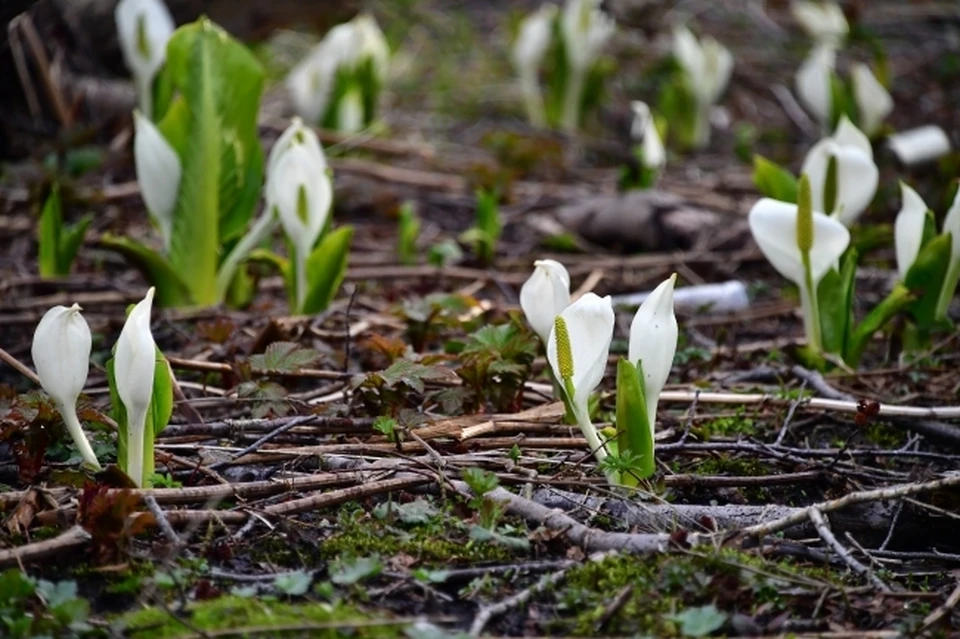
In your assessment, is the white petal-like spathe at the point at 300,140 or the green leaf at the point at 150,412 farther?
the white petal-like spathe at the point at 300,140

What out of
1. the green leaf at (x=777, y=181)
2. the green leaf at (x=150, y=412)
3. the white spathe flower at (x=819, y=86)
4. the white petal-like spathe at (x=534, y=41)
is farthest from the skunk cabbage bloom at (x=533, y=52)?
the green leaf at (x=150, y=412)

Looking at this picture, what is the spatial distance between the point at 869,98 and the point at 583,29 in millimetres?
1176

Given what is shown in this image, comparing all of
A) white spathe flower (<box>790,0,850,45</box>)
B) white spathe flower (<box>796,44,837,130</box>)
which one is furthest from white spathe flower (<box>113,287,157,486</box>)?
white spathe flower (<box>790,0,850,45</box>)

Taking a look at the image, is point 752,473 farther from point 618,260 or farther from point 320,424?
point 618,260

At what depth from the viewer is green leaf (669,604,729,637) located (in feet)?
4.86

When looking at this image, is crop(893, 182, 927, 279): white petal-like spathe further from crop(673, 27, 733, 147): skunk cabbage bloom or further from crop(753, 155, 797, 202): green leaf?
crop(673, 27, 733, 147): skunk cabbage bloom

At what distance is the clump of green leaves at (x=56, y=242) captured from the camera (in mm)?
2914

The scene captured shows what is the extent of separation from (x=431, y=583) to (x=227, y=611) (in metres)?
0.28

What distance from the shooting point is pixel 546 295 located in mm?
2051

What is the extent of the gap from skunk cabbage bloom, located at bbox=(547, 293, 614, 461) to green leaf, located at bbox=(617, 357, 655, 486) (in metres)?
0.04

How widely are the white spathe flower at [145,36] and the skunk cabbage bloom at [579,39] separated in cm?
190

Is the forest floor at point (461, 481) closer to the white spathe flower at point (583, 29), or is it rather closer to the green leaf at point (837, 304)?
the green leaf at point (837, 304)

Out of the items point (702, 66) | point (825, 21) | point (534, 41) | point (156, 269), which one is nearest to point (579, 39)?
point (534, 41)

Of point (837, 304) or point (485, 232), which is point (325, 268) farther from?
point (837, 304)
